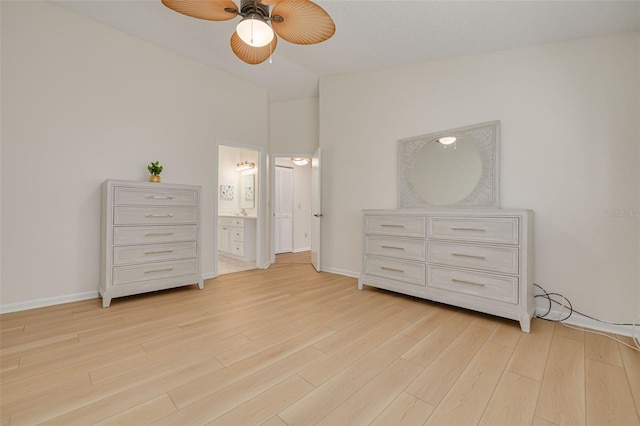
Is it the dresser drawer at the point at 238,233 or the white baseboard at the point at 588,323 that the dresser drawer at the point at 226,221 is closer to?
the dresser drawer at the point at 238,233

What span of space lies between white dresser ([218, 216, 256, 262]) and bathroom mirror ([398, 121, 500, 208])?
9.34 ft

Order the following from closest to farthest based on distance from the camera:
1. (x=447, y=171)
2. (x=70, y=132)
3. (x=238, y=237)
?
(x=70, y=132) < (x=447, y=171) < (x=238, y=237)

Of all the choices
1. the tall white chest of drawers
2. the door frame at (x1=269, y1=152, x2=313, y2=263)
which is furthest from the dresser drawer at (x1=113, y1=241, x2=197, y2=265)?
the door frame at (x1=269, y1=152, x2=313, y2=263)

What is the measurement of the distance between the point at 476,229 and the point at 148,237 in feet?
10.2

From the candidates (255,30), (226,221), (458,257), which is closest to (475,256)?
(458,257)

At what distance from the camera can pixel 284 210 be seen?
21.0 ft

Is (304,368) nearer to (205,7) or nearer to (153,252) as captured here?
(153,252)

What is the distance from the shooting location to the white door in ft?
20.5

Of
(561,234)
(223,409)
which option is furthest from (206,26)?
(561,234)

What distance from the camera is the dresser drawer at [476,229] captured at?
7.41 feet

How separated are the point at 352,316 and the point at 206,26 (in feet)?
10.5

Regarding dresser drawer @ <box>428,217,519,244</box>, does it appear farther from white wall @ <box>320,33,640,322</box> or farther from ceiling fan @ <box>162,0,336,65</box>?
ceiling fan @ <box>162,0,336,65</box>

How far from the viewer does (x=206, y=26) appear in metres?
2.96

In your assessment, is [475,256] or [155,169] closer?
[475,256]
